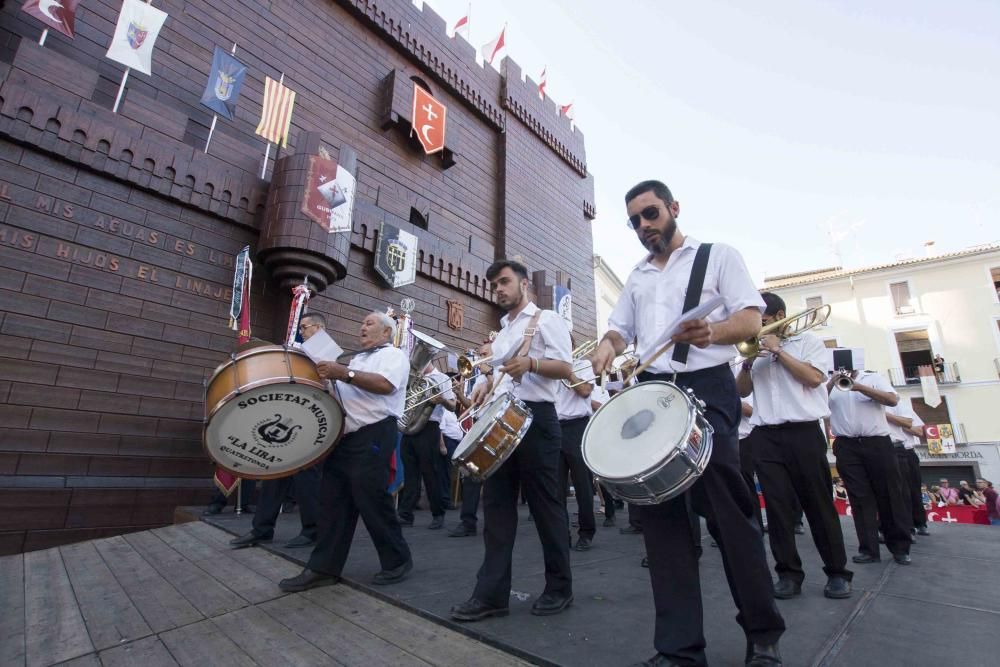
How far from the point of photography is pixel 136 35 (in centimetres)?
764

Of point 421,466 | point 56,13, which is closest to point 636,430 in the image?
point 421,466

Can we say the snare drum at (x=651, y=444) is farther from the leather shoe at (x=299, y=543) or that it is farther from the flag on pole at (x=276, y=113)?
the flag on pole at (x=276, y=113)

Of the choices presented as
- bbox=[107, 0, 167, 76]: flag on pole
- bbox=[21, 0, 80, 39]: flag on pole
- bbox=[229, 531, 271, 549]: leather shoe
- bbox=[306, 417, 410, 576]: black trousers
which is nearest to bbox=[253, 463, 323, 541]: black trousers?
bbox=[229, 531, 271, 549]: leather shoe

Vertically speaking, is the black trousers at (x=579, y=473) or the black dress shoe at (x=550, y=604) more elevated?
the black trousers at (x=579, y=473)

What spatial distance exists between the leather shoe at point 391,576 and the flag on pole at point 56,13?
8.78m

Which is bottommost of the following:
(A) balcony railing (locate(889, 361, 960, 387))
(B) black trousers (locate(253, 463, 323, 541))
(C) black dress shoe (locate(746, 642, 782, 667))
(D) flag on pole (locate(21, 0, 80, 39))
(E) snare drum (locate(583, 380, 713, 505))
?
(C) black dress shoe (locate(746, 642, 782, 667))

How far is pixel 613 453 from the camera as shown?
2.00 meters

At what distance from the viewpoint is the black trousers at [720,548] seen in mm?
1880

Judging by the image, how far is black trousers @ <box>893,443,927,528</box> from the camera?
243 inches

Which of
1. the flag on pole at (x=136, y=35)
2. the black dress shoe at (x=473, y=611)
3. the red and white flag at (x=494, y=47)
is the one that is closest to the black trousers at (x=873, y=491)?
the black dress shoe at (x=473, y=611)

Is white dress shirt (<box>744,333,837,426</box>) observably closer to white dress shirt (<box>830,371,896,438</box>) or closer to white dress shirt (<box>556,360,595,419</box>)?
white dress shirt (<box>830,371,896,438</box>)

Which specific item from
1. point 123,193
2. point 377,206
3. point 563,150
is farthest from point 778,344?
point 563,150

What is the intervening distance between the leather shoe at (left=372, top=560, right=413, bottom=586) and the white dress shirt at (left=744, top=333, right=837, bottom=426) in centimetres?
275

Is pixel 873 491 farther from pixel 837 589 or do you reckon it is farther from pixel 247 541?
pixel 247 541
